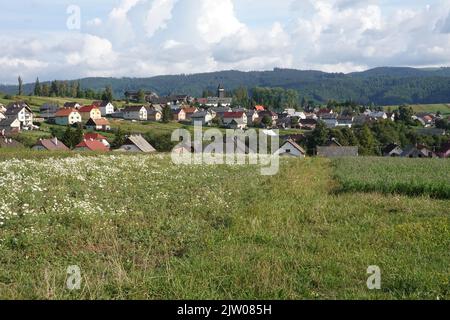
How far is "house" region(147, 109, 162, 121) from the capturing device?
142875 millimetres

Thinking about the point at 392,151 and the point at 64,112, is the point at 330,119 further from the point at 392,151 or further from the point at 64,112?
the point at 64,112

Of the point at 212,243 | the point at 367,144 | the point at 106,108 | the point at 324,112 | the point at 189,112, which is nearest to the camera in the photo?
the point at 212,243

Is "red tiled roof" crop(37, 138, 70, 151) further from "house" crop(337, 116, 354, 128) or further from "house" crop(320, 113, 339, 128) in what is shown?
"house" crop(337, 116, 354, 128)

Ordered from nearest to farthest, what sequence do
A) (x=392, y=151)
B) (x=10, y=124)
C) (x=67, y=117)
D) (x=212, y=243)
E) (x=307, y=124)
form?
1. (x=212, y=243)
2. (x=392, y=151)
3. (x=10, y=124)
4. (x=67, y=117)
5. (x=307, y=124)

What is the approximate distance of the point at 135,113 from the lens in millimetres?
143875

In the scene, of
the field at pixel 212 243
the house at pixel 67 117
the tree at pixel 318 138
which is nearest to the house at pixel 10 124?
the house at pixel 67 117

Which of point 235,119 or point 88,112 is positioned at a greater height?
point 88,112

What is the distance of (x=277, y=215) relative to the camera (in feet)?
45.9

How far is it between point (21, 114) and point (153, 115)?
144ft

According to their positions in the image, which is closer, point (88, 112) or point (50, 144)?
point (50, 144)

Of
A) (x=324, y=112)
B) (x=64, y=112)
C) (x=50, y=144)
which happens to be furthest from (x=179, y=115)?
(x=50, y=144)

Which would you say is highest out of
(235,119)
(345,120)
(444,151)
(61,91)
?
(61,91)

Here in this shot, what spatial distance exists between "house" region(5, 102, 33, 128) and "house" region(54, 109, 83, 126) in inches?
307
